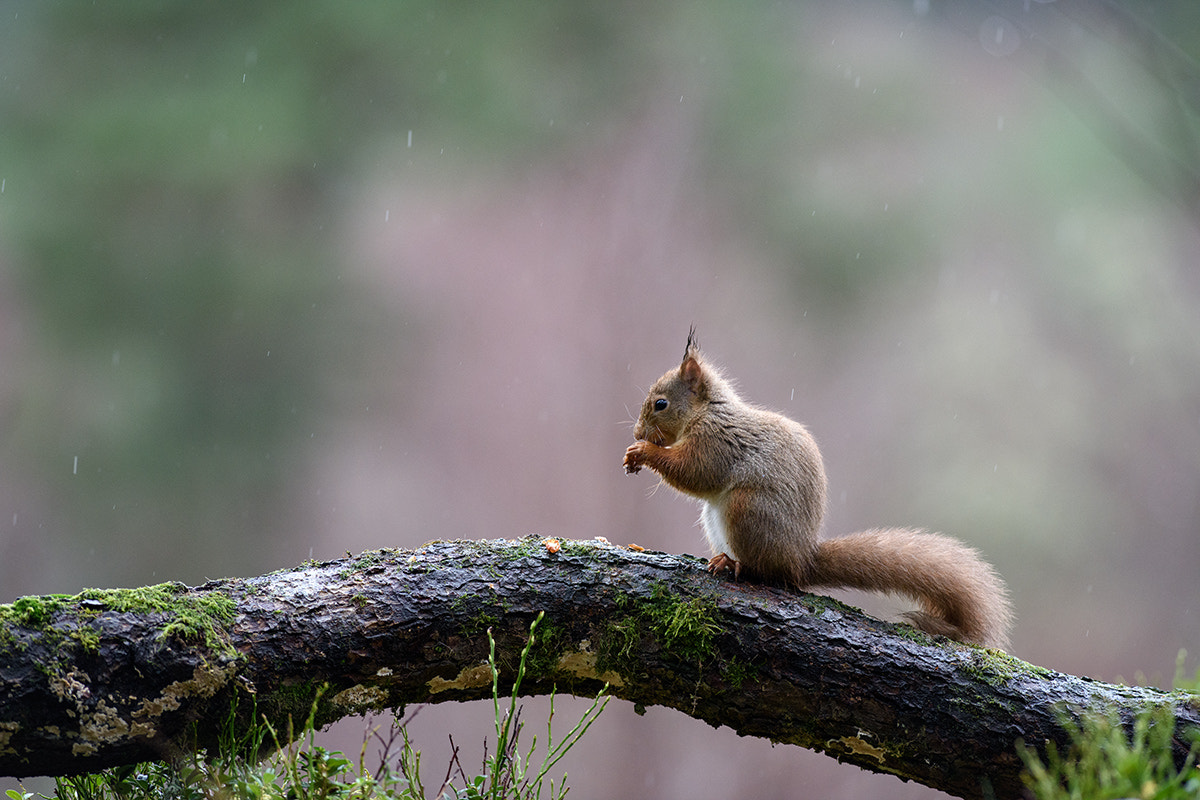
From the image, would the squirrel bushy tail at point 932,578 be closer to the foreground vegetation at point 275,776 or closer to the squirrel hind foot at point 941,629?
the squirrel hind foot at point 941,629

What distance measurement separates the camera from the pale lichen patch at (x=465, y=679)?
173cm

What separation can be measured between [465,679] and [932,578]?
3.10 feet

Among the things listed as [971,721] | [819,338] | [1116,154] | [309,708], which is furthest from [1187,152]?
[309,708]

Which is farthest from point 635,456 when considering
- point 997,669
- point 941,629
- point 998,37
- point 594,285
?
point 998,37

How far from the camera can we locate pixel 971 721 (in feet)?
5.58

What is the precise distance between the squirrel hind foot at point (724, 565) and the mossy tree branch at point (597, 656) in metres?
0.04

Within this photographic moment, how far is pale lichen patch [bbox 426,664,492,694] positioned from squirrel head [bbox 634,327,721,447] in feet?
2.47

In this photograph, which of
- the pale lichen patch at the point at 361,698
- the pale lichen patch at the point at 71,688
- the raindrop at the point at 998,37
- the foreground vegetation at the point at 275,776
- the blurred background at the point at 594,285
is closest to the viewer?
the pale lichen patch at the point at 71,688

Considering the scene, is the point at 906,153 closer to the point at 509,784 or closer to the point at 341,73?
the point at 341,73

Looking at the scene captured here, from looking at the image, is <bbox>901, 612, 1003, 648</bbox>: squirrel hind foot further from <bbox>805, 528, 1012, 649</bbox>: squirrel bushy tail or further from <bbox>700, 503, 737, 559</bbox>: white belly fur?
<bbox>700, 503, 737, 559</bbox>: white belly fur

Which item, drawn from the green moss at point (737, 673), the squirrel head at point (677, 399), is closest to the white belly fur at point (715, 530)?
the squirrel head at point (677, 399)

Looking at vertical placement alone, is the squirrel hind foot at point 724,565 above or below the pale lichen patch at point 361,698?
Answer: above

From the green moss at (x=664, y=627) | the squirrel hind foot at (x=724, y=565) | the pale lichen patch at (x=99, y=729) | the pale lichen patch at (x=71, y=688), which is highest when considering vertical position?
the squirrel hind foot at (x=724, y=565)

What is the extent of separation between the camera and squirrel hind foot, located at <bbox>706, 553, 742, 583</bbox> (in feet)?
6.28
